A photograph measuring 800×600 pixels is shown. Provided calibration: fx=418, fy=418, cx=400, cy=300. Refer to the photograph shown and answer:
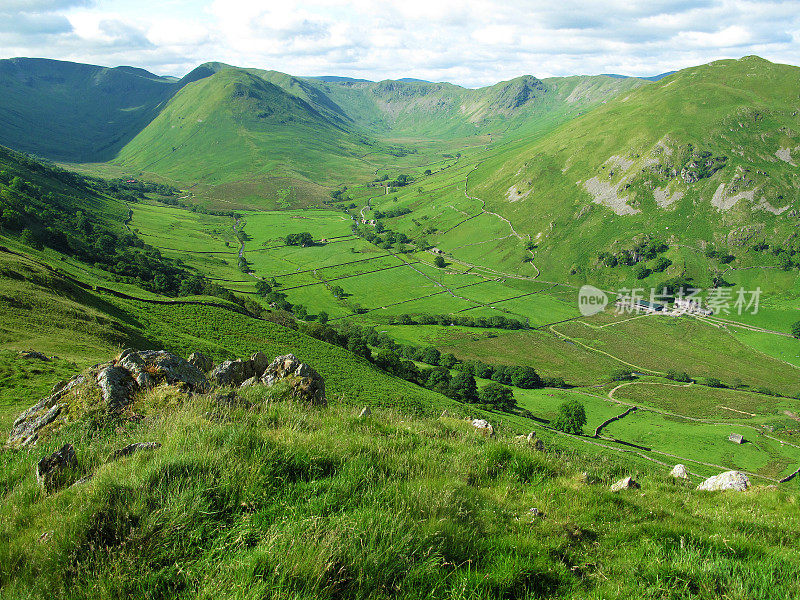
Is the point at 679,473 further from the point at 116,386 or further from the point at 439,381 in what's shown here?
the point at 439,381

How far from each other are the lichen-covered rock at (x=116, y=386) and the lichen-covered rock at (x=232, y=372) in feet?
12.4

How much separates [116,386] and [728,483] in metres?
16.7

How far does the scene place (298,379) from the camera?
14.3 metres

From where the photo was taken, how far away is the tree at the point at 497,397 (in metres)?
85.7

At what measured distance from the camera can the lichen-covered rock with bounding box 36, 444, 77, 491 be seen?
241 inches

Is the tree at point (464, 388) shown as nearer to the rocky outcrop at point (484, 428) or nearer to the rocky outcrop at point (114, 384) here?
the rocky outcrop at point (484, 428)

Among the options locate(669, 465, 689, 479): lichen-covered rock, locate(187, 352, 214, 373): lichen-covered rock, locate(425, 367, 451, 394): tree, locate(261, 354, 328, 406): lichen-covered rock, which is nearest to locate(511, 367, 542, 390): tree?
locate(425, 367, 451, 394): tree

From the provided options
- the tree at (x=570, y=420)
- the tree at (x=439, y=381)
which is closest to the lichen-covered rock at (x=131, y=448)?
the tree at (x=439, y=381)

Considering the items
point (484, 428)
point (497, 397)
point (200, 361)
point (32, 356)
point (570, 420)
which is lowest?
point (570, 420)

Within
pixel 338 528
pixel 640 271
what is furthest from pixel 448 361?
pixel 640 271

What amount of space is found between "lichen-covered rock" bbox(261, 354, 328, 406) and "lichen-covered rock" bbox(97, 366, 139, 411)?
13.2 feet

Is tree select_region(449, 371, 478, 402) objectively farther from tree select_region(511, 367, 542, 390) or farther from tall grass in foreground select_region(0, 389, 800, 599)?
tall grass in foreground select_region(0, 389, 800, 599)

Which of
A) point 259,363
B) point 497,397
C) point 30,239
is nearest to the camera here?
point 259,363

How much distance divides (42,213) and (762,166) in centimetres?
27233
